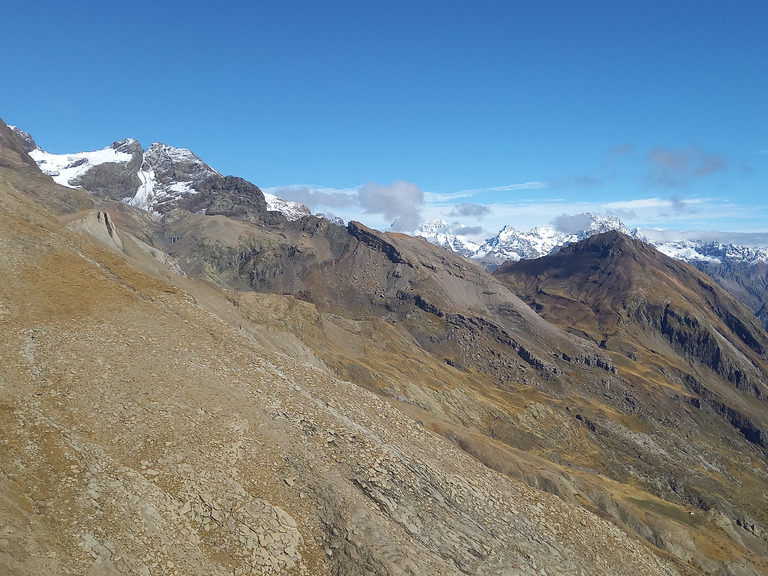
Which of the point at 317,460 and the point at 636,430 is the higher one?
the point at 317,460

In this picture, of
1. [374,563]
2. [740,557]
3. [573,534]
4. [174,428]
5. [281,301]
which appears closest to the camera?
[374,563]

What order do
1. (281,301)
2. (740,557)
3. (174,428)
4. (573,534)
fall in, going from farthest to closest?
(281,301) → (740,557) → (573,534) → (174,428)

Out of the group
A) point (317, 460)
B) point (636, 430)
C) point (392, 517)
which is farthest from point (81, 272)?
point (636, 430)

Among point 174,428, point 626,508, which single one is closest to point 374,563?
point 174,428

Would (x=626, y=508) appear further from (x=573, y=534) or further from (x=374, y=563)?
(x=374, y=563)

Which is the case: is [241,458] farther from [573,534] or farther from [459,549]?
[573,534]

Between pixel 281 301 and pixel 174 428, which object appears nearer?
pixel 174 428

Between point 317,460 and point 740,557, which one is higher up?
point 317,460

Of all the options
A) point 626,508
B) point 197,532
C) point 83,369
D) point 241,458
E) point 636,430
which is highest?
point 83,369

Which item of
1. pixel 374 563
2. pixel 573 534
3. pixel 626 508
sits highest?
pixel 374 563
